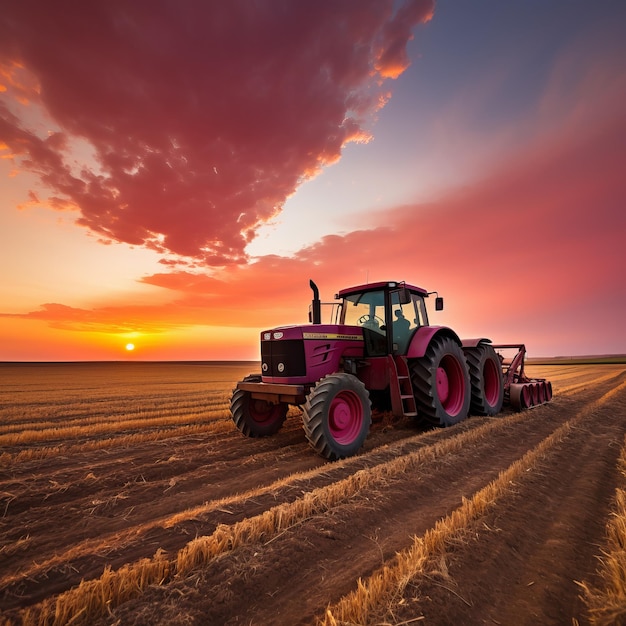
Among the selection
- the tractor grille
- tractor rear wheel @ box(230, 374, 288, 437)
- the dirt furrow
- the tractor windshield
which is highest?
the tractor windshield

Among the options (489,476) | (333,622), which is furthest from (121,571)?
(489,476)

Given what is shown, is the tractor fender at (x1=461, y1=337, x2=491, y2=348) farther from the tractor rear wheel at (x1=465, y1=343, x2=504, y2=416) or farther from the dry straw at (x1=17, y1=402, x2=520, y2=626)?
the dry straw at (x1=17, y1=402, x2=520, y2=626)

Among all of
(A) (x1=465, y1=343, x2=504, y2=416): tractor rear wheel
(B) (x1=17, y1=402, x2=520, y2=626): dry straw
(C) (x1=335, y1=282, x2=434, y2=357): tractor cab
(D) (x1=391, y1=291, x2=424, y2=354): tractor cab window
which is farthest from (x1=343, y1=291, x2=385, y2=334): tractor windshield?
(B) (x1=17, y1=402, x2=520, y2=626): dry straw

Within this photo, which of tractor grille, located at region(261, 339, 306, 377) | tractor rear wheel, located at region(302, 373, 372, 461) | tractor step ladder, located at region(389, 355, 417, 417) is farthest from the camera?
tractor step ladder, located at region(389, 355, 417, 417)

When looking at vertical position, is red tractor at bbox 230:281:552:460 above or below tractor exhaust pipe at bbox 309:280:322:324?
below

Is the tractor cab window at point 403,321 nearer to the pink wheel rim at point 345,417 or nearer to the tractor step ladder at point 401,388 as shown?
the tractor step ladder at point 401,388

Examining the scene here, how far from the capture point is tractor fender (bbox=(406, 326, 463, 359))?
679 cm

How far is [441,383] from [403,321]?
157 centimetres

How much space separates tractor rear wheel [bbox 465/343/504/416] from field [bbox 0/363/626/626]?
2.21 metres

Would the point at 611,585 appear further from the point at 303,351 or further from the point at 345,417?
the point at 303,351

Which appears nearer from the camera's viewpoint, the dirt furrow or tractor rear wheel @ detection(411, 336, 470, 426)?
the dirt furrow

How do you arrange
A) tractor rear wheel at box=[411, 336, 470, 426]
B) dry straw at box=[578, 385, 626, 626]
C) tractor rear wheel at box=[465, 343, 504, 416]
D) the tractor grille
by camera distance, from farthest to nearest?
tractor rear wheel at box=[465, 343, 504, 416], tractor rear wheel at box=[411, 336, 470, 426], the tractor grille, dry straw at box=[578, 385, 626, 626]

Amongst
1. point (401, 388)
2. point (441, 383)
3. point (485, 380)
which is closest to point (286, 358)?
point (401, 388)

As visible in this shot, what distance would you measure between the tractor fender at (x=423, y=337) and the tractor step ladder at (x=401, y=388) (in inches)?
10.8
